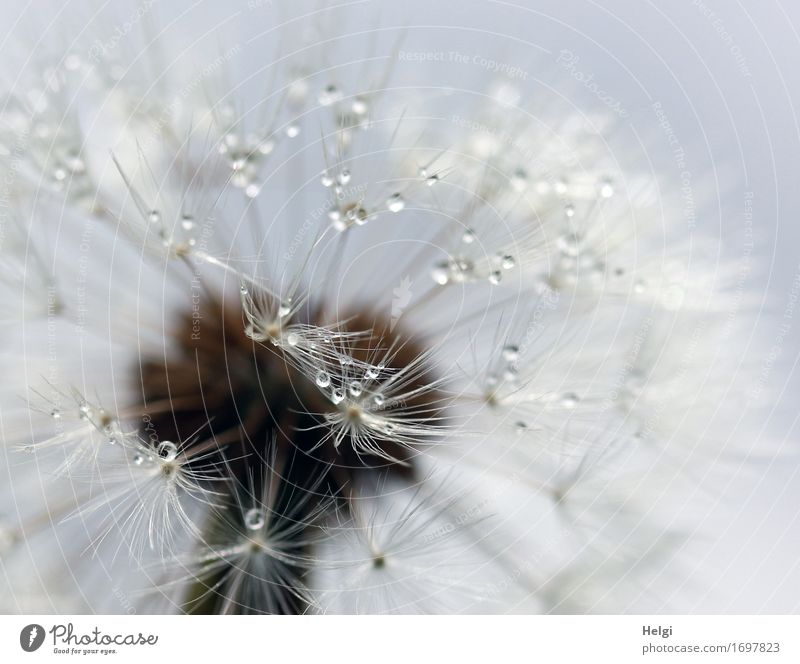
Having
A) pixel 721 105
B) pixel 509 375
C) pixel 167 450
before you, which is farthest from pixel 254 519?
pixel 721 105

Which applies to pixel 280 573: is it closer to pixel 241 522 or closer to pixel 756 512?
pixel 241 522

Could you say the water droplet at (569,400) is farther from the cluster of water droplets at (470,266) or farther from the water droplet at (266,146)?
the water droplet at (266,146)

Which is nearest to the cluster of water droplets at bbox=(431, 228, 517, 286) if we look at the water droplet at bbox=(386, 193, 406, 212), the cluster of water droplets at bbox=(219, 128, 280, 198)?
the water droplet at bbox=(386, 193, 406, 212)

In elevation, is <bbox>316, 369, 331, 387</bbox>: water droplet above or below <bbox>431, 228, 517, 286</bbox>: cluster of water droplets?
below

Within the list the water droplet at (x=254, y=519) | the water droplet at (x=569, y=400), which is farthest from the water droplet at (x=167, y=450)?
the water droplet at (x=569, y=400)

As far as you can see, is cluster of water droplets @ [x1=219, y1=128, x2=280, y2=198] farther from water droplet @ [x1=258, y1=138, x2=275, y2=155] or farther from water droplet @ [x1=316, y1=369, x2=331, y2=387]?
water droplet @ [x1=316, y1=369, x2=331, y2=387]

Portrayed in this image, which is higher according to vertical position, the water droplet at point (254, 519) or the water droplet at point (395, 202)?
the water droplet at point (395, 202)
